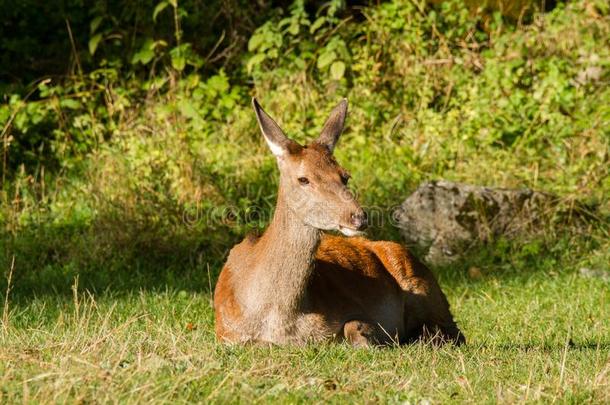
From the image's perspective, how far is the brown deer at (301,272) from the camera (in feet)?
21.6

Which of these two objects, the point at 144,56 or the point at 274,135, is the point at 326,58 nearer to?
the point at 144,56

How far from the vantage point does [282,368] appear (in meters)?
5.45

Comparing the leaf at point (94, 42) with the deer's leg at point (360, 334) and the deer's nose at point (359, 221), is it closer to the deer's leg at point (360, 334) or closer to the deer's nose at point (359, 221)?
the deer's leg at point (360, 334)

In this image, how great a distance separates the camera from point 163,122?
12.6 meters

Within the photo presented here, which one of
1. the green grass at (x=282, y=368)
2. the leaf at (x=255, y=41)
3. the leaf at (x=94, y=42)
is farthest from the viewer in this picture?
the leaf at (x=255, y=41)

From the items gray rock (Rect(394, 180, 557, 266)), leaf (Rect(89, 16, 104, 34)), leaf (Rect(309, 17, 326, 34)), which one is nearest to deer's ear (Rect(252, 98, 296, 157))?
gray rock (Rect(394, 180, 557, 266))

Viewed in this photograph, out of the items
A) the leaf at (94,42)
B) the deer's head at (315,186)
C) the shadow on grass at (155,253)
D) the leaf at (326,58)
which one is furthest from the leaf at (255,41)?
the deer's head at (315,186)

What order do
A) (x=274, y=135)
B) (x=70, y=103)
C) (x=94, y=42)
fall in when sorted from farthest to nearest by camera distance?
1. (x=94, y=42)
2. (x=70, y=103)
3. (x=274, y=135)

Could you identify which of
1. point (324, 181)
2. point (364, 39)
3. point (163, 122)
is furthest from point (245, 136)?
point (324, 181)

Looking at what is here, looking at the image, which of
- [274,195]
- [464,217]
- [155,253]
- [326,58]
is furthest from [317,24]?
[155,253]

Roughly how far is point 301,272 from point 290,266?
0.24 ft

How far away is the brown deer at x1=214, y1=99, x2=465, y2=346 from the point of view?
21.6 feet

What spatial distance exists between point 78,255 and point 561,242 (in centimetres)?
429

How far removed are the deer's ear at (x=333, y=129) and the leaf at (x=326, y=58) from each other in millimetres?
5512
